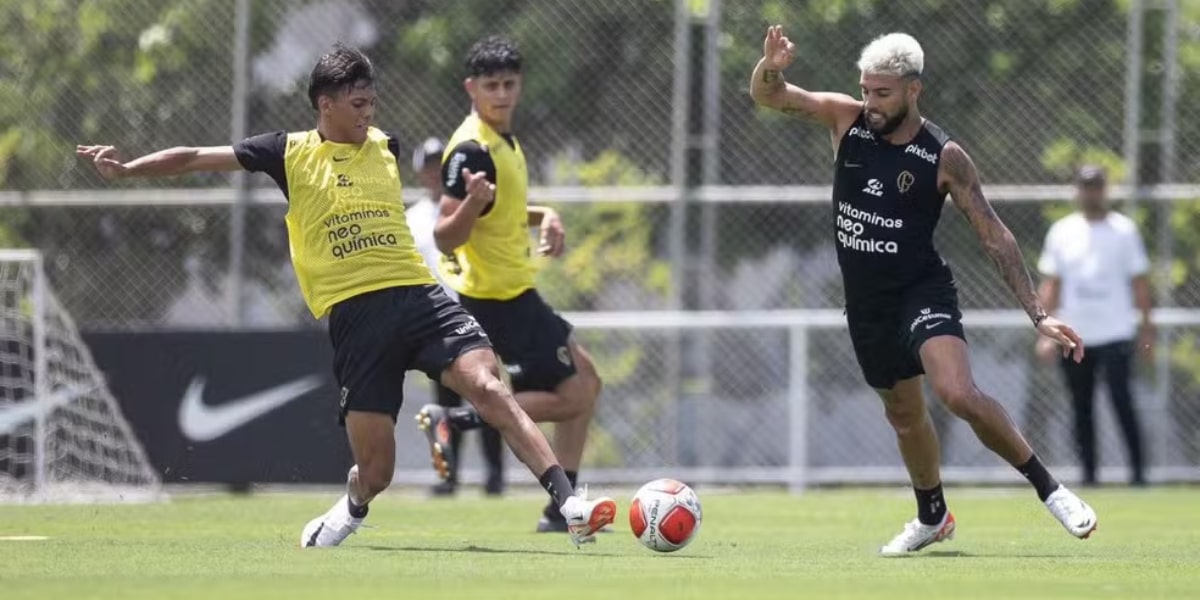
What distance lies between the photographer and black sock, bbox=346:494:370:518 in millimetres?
9031

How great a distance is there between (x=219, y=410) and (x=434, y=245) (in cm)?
213

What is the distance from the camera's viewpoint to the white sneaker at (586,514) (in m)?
8.20

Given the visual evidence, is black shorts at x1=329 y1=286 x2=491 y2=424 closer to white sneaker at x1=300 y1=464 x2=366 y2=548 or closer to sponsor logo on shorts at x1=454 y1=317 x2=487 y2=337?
sponsor logo on shorts at x1=454 y1=317 x2=487 y2=337

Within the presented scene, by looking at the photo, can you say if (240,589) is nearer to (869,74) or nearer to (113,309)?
(869,74)

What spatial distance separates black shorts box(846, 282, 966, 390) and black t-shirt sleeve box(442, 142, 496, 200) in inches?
84.0

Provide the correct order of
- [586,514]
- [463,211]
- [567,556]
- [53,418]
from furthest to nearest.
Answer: [53,418] → [463,211] → [567,556] → [586,514]

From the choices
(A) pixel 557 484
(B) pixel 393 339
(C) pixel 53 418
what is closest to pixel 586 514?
(A) pixel 557 484

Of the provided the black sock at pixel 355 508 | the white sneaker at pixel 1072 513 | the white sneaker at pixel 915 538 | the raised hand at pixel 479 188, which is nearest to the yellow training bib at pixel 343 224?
the raised hand at pixel 479 188

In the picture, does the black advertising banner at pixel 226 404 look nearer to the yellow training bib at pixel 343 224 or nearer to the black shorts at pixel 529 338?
the black shorts at pixel 529 338

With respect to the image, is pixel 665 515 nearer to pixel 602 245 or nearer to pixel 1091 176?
pixel 1091 176

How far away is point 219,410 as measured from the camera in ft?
46.1

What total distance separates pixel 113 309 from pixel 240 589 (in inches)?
385

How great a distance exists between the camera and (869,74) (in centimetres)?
873

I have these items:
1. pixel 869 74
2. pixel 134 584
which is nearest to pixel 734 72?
pixel 869 74
